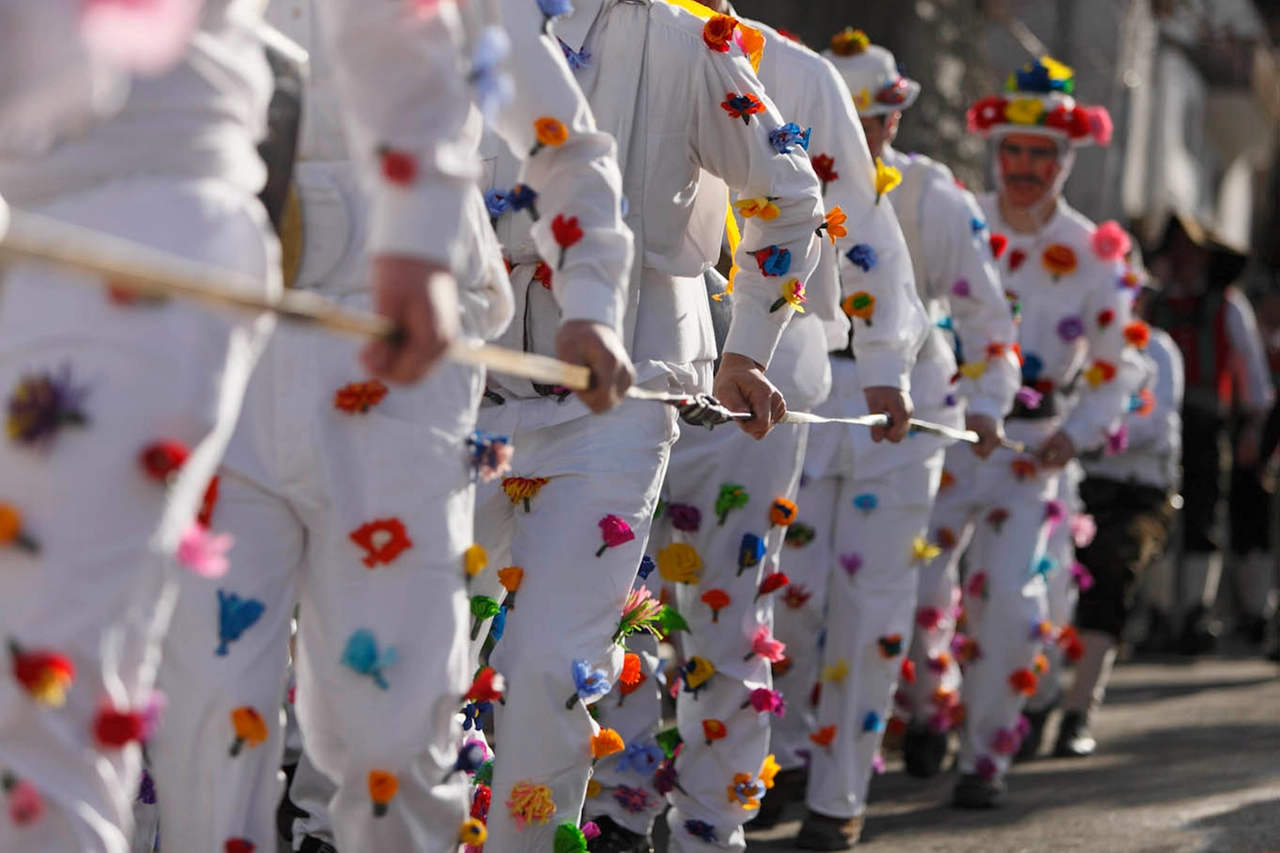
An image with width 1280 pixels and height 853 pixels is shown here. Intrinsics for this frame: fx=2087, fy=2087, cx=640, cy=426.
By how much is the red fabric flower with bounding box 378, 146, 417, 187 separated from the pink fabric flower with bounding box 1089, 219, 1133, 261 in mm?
5659

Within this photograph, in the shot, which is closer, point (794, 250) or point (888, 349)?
point (794, 250)

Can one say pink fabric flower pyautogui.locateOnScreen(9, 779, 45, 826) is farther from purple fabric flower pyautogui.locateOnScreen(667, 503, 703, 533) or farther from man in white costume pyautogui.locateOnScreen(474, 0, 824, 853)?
purple fabric flower pyautogui.locateOnScreen(667, 503, 703, 533)

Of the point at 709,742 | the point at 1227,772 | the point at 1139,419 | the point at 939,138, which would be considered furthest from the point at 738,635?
the point at 939,138

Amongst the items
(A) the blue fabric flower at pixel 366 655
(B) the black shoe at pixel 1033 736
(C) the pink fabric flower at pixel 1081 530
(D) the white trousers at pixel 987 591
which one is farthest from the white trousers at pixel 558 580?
A: (C) the pink fabric flower at pixel 1081 530

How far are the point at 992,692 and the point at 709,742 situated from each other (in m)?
2.31

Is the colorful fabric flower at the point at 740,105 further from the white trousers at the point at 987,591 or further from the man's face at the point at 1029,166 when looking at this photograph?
the man's face at the point at 1029,166

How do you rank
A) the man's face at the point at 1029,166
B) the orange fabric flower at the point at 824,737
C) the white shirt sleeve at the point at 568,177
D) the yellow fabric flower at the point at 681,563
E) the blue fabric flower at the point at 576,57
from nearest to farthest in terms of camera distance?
the white shirt sleeve at the point at 568,177 < the blue fabric flower at the point at 576,57 < the yellow fabric flower at the point at 681,563 < the orange fabric flower at the point at 824,737 < the man's face at the point at 1029,166

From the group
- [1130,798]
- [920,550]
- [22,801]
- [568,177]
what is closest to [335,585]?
[22,801]

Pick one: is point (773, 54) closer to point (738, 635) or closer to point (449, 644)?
point (738, 635)

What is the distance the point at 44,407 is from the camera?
262 centimetres

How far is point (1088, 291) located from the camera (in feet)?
27.3

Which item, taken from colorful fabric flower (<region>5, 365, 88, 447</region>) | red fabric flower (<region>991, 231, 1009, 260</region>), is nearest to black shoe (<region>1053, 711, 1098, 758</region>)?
red fabric flower (<region>991, 231, 1009, 260</region>)

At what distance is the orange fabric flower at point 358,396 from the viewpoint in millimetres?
3238

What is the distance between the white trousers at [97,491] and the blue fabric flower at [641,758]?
288cm
